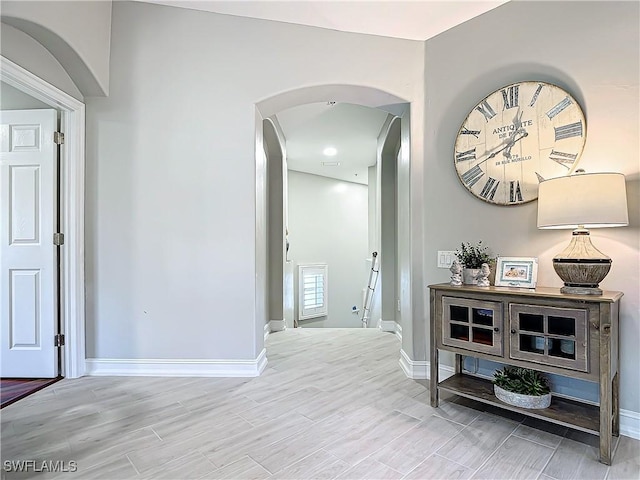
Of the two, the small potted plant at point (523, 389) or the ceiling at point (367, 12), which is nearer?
the small potted plant at point (523, 389)

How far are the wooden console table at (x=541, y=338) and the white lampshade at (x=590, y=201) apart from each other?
386mm

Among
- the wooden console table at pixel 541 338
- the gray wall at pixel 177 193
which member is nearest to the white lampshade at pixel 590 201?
the wooden console table at pixel 541 338

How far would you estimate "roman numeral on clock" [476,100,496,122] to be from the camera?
2.45 m

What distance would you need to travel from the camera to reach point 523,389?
2.00 metres

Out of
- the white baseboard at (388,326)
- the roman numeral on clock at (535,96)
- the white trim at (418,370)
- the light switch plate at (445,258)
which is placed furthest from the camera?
the white baseboard at (388,326)

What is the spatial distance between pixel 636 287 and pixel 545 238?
51 cm

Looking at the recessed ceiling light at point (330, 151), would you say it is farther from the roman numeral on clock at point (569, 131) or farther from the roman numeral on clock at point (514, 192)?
the roman numeral on clock at point (569, 131)

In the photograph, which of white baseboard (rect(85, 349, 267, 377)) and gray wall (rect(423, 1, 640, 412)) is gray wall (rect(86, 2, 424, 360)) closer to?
white baseboard (rect(85, 349, 267, 377))

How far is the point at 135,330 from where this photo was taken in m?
2.82

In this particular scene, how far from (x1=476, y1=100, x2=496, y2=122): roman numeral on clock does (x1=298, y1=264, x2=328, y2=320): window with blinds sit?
4.75 meters

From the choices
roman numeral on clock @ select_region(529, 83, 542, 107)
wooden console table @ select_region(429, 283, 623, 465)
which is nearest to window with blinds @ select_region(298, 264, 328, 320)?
wooden console table @ select_region(429, 283, 623, 465)

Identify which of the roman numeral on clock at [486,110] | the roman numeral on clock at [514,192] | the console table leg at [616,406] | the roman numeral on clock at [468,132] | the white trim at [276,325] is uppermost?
the roman numeral on clock at [486,110]

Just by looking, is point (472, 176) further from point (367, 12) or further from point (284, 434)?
point (284, 434)

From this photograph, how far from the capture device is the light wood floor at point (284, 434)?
5.38 ft
